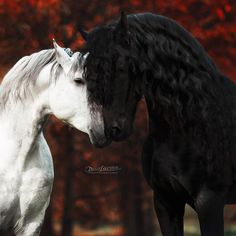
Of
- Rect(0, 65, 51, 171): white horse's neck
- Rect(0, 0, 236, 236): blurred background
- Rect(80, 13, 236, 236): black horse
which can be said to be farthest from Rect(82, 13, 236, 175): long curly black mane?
Rect(0, 0, 236, 236): blurred background

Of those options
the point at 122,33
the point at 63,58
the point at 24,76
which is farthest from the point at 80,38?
the point at 122,33

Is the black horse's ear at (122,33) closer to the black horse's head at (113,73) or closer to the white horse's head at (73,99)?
the black horse's head at (113,73)

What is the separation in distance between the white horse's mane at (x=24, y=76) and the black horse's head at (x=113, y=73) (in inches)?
19.6

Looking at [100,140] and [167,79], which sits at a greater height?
[167,79]

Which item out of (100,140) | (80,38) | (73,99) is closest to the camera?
(100,140)

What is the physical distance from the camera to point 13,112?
545 centimetres

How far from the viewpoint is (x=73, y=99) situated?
5266mm

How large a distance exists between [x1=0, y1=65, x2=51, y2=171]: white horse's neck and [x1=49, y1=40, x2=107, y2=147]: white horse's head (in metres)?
0.09

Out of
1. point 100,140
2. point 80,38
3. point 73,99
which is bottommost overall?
point 80,38

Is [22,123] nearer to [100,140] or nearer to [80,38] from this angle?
[100,140]

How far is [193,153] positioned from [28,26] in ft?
21.6

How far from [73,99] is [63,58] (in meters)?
0.28

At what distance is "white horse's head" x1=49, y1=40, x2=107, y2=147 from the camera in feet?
16.9

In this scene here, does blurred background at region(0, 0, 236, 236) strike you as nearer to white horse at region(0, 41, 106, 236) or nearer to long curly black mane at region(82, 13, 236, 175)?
white horse at region(0, 41, 106, 236)
